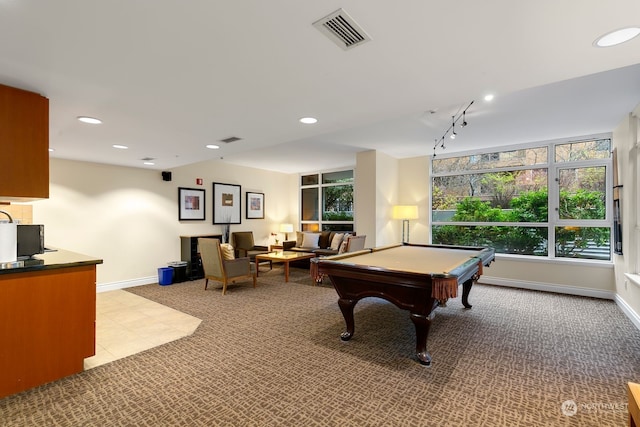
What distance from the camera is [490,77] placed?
6.55 feet

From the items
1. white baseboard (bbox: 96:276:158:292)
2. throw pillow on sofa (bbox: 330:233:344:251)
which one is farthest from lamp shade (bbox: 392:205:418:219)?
white baseboard (bbox: 96:276:158:292)

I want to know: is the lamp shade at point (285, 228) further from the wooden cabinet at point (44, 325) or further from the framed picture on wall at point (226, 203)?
the wooden cabinet at point (44, 325)

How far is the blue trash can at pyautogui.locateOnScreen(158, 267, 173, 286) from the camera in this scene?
5488mm

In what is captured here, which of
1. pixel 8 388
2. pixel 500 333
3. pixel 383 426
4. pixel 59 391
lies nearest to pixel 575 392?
pixel 500 333

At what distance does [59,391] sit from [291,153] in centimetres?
480

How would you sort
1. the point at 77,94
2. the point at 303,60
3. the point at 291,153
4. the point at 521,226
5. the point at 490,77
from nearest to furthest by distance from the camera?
the point at 303,60 → the point at 490,77 → the point at 77,94 → the point at 521,226 → the point at 291,153

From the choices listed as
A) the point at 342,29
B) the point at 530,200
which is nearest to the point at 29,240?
the point at 342,29

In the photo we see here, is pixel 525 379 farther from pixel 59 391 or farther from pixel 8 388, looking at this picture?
pixel 8 388

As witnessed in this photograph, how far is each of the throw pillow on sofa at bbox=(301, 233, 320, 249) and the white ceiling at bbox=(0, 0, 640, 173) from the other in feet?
13.5

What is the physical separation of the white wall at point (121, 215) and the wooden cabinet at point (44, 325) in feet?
10.1

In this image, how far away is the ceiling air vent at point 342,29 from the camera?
139 centimetres

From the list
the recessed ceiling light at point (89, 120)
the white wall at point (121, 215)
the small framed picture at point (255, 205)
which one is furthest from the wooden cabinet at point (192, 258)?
the recessed ceiling light at point (89, 120)

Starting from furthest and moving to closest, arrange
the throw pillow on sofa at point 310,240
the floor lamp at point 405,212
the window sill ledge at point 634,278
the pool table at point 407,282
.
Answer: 1. the throw pillow on sofa at point 310,240
2. the floor lamp at point 405,212
3. the window sill ledge at point 634,278
4. the pool table at point 407,282

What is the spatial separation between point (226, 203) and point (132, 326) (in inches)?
150
